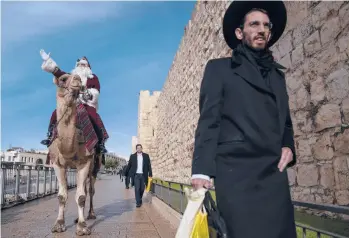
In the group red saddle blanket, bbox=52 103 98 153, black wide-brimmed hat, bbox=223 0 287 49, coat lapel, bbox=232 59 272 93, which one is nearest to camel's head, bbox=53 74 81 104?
red saddle blanket, bbox=52 103 98 153

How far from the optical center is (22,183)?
1161cm

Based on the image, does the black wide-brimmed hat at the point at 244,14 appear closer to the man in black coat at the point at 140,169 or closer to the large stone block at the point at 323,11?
the large stone block at the point at 323,11

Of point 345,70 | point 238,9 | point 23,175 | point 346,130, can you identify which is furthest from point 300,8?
point 23,175

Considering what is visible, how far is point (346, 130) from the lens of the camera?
15.6 ft

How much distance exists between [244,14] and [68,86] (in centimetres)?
376

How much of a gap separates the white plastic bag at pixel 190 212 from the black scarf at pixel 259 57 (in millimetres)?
900

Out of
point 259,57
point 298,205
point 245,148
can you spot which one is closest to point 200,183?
point 245,148

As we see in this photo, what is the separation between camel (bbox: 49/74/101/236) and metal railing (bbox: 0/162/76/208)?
4544 millimetres

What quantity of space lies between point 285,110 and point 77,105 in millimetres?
4483

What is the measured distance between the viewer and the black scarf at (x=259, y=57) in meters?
2.29

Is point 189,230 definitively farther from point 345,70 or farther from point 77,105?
point 77,105

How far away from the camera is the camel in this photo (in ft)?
18.2

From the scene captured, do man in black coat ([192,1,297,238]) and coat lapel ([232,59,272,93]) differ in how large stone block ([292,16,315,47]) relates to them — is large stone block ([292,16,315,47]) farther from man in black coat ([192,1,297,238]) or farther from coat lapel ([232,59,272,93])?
coat lapel ([232,59,272,93])

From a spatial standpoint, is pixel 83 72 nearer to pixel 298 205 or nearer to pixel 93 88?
pixel 93 88
